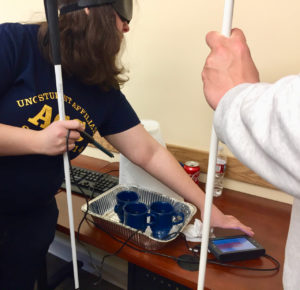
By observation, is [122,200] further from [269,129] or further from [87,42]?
[269,129]

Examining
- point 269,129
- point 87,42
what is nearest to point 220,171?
point 87,42

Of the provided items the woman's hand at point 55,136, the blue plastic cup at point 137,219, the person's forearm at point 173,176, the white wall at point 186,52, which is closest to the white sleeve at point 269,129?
the woman's hand at point 55,136

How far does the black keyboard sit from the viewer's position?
1148 mm

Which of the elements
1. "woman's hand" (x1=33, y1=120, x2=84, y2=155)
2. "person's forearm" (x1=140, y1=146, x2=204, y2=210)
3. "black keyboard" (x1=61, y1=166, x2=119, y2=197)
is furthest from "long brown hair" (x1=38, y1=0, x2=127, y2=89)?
"black keyboard" (x1=61, y1=166, x2=119, y2=197)

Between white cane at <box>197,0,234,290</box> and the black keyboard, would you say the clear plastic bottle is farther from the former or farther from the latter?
white cane at <box>197,0,234,290</box>

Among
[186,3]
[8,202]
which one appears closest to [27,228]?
[8,202]

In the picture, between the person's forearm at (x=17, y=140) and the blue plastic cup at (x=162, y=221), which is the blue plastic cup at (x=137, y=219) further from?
the person's forearm at (x=17, y=140)

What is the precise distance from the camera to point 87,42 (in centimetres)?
80

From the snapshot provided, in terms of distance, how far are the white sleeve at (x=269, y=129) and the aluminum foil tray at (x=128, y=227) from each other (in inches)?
20.8

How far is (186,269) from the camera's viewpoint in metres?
0.77

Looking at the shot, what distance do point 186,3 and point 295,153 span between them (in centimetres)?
104

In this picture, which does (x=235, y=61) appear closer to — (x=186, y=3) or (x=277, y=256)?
(x=277, y=256)

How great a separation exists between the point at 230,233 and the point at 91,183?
2.00 feet

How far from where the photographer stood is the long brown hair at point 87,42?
0.78 metres
